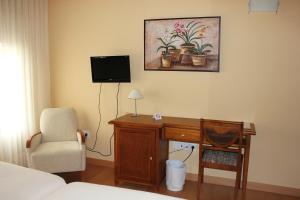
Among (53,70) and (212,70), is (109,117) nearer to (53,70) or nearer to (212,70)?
(53,70)

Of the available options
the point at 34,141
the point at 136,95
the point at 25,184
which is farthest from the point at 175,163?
the point at 25,184

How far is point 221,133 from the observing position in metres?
2.60

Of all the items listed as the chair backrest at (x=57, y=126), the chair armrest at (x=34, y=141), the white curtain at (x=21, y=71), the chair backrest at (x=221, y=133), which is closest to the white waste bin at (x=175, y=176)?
the chair backrest at (x=221, y=133)

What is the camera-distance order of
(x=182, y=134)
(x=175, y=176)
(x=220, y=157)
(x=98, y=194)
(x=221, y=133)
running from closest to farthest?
(x=98, y=194) → (x=221, y=133) → (x=220, y=157) → (x=182, y=134) → (x=175, y=176)

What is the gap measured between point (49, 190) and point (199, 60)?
2.12 metres

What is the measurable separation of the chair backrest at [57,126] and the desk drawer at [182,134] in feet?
4.18

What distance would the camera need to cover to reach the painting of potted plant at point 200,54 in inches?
122

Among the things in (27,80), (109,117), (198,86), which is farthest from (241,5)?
(27,80)

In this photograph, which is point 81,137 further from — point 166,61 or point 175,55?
point 175,55

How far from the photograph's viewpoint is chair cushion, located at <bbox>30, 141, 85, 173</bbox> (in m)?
3.04

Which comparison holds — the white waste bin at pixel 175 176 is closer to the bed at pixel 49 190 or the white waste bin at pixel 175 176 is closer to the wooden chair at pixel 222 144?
the wooden chair at pixel 222 144

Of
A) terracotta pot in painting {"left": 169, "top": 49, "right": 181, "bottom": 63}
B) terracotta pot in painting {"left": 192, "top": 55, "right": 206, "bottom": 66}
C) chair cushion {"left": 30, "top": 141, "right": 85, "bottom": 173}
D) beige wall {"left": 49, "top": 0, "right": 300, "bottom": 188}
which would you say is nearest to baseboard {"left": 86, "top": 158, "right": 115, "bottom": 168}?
beige wall {"left": 49, "top": 0, "right": 300, "bottom": 188}

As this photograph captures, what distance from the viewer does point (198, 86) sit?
320 centimetres

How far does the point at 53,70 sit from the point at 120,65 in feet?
3.89
